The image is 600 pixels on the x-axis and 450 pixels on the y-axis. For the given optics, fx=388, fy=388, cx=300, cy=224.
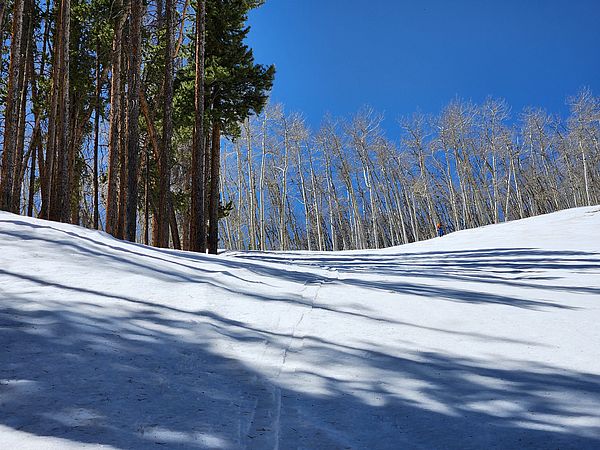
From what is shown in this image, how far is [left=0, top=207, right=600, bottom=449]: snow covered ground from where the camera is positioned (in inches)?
58.2

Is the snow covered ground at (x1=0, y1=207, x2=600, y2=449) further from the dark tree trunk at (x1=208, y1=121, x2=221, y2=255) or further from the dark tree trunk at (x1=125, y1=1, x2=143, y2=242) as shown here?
the dark tree trunk at (x1=208, y1=121, x2=221, y2=255)

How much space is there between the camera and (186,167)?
17.7m

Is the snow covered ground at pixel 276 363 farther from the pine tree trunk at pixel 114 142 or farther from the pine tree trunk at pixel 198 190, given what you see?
the pine tree trunk at pixel 114 142

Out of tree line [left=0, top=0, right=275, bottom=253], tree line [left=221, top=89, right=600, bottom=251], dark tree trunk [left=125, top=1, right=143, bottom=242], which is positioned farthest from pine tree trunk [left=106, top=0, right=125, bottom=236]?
tree line [left=221, top=89, right=600, bottom=251]

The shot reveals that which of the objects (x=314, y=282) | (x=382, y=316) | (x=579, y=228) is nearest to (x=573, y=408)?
(x=382, y=316)

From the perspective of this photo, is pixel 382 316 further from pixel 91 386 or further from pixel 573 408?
pixel 91 386

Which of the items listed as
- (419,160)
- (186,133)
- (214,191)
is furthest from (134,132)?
(419,160)

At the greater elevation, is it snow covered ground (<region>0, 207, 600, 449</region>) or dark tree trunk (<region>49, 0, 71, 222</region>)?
dark tree trunk (<region>49, 0, 71, 222</region>)

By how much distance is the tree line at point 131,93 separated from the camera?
30.0ft

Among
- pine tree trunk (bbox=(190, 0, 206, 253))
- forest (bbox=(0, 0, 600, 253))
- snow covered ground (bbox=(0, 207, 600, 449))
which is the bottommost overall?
snow covered ground (bbox=(0, 207, 600, 449))

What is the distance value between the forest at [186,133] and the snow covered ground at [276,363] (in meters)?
6.30

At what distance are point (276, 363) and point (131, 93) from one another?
927 cm

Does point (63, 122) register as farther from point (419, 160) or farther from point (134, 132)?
point (419, 160)

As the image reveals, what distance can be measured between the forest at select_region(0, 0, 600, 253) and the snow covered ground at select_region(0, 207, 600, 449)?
6301 mm
